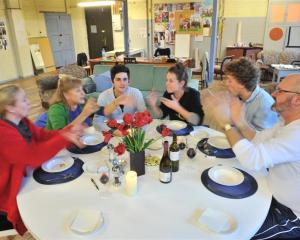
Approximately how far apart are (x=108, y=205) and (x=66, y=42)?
30.8 ft

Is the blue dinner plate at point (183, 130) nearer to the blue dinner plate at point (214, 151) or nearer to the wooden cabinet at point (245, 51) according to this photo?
the blue dinner plate at point (214, 151)

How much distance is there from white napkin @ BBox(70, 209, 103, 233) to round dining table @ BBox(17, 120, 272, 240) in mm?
20

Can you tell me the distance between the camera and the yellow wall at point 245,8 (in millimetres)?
7508

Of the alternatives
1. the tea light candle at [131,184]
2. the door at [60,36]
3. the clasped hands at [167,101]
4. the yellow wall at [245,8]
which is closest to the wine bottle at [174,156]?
the tea light candle at [131,184]

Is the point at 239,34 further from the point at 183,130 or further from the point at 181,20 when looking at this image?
the point at 183,130

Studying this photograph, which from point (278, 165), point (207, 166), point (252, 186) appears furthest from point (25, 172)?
point (278, 165)

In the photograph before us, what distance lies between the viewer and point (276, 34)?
7.45m

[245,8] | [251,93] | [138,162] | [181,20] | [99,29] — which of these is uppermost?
[245,8]

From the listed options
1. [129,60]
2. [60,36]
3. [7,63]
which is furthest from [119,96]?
[60,36]

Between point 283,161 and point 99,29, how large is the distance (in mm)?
9728

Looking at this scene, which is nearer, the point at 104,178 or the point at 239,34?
the point at 104,178

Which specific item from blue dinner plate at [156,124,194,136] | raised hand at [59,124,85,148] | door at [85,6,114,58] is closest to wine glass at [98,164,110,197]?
raised hand at [59,124,85,148]

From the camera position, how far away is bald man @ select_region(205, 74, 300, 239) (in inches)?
48.6

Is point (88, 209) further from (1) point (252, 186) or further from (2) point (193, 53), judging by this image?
(2) point (193, 53)
